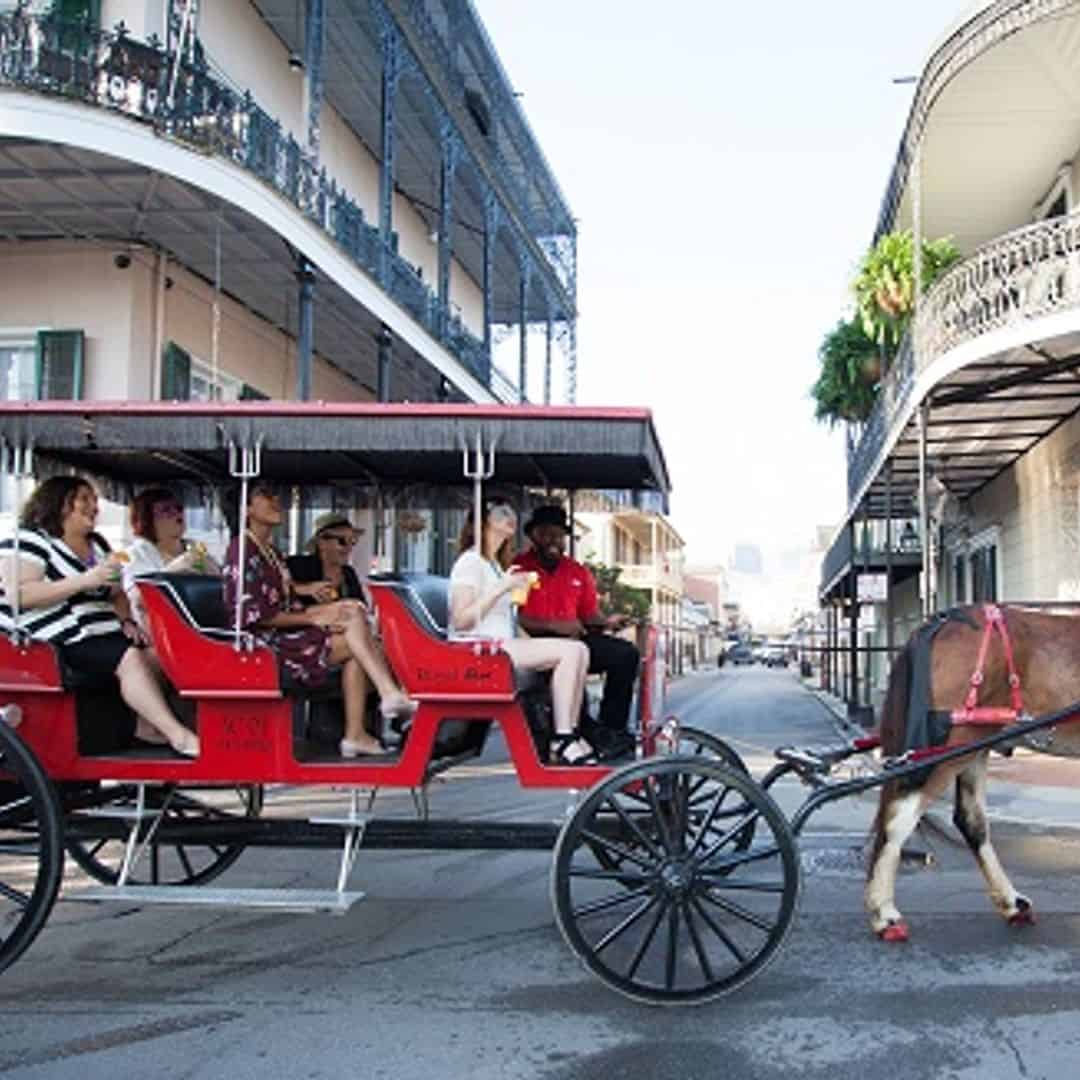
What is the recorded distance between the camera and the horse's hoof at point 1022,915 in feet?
19.7

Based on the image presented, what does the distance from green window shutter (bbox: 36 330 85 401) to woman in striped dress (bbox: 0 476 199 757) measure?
7129 millimetres

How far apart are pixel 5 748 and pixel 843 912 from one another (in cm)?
420

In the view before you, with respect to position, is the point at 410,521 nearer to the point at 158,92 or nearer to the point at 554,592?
the point at 554,592

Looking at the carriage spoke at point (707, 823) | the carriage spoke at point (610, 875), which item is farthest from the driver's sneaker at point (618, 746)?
the carriage spoke at point (610, 875)

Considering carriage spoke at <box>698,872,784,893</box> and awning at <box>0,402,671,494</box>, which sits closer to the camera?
carriage spoke at <box>698,872,784,893</box>

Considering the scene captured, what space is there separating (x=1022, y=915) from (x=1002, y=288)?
8347 millimetres

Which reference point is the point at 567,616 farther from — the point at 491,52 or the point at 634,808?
the point at 491,52

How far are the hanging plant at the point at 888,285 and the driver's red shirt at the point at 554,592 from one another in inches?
540

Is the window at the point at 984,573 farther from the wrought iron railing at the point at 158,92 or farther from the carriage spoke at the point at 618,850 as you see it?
the carriage spoke at the point at 618,850

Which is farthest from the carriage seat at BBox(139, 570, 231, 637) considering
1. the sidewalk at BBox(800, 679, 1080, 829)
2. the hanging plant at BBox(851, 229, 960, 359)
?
the hanging plant at BBox(851, 229, 960, 359)

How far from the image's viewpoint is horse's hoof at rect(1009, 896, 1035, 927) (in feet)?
19.7

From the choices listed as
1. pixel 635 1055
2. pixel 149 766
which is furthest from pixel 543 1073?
pixel 149 766

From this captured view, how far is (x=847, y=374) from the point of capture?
26219 mm

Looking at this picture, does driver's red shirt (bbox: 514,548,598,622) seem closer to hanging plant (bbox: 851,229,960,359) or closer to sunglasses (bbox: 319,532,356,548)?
sunglasses (bbox: 319,532,356,548)
